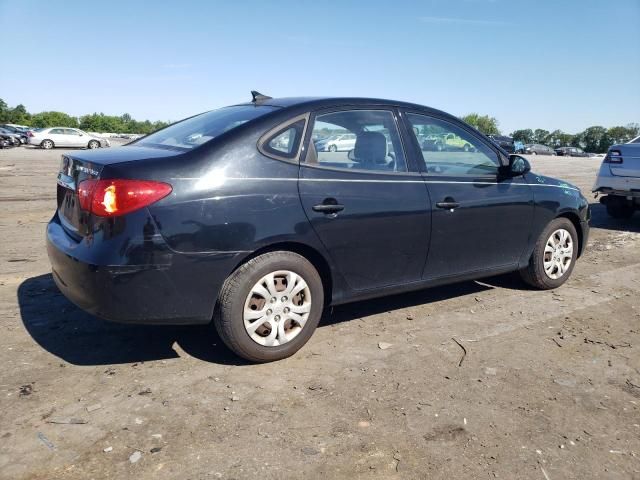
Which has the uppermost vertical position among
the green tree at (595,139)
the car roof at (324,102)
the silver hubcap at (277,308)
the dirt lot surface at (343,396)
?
the green tree at (595,139)

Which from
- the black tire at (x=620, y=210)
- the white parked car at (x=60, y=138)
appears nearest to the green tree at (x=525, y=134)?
the white parked car at (x=60, y=138)

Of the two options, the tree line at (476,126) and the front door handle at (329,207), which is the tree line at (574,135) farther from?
the front door handle at (329,207)

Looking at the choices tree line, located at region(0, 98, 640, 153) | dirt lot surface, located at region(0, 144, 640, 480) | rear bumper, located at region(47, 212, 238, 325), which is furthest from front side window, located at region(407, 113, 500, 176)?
tree line, located at region(0, 98, 640, 153)

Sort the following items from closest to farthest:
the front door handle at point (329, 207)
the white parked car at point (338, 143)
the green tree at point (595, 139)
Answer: the front door handle at point (329, 207), the white parked car at point (338, 143), the green tree at point (595, 139)

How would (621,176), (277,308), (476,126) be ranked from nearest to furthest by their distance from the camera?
(277,308) → (621,176) → (476,126)

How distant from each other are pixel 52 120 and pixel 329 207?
121624mm

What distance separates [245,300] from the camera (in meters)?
3.39

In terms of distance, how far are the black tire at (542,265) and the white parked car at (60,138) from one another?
111 ft

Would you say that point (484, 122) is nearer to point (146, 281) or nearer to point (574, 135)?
point (574, 135)

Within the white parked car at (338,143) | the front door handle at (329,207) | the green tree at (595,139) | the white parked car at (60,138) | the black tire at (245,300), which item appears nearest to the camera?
the black tire at (245,300)

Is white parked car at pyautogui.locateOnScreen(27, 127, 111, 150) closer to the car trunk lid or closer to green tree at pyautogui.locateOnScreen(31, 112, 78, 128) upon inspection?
the car trunk lid

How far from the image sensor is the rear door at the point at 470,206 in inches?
168

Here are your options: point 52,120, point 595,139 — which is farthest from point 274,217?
point 595,139

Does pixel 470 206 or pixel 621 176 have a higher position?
pixel 621 176
